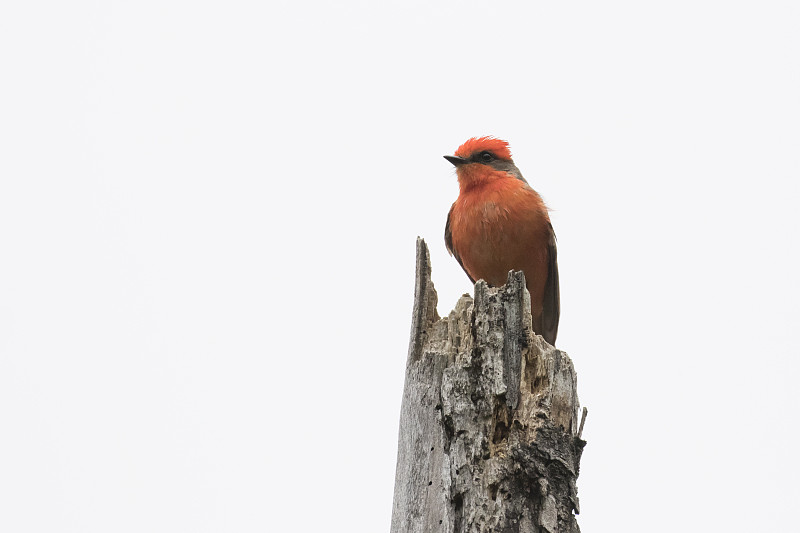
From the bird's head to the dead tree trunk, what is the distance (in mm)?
3455

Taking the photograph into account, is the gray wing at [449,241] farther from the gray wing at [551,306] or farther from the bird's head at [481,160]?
the gray wing at [551,306]

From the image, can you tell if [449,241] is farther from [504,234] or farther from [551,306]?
[551,306]

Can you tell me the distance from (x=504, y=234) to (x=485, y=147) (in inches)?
55.5

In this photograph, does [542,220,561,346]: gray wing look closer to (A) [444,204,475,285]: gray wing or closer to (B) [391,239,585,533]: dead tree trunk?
(A) [444,204,475,285]: gray wing

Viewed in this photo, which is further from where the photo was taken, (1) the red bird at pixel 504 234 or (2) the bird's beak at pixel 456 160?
(2) the bird's beak at pixel 456 160

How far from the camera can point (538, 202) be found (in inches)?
319

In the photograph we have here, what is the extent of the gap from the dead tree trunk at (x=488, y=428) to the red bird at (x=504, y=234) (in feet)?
8.55

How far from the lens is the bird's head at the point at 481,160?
8.58 meters

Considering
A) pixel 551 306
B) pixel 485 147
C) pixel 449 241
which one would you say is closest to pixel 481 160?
pixel 485 147

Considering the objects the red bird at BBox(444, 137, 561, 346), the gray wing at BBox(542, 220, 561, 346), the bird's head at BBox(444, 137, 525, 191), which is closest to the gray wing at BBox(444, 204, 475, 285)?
the red bird at BBox(444, 137, 561, 346)

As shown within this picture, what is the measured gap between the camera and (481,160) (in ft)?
28.9

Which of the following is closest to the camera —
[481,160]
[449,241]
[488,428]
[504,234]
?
[488,428]

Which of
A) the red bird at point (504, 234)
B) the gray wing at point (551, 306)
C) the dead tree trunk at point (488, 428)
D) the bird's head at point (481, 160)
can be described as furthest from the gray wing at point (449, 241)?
the dead tree trunk at point (488, 428)

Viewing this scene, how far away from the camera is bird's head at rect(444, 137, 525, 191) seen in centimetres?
858
